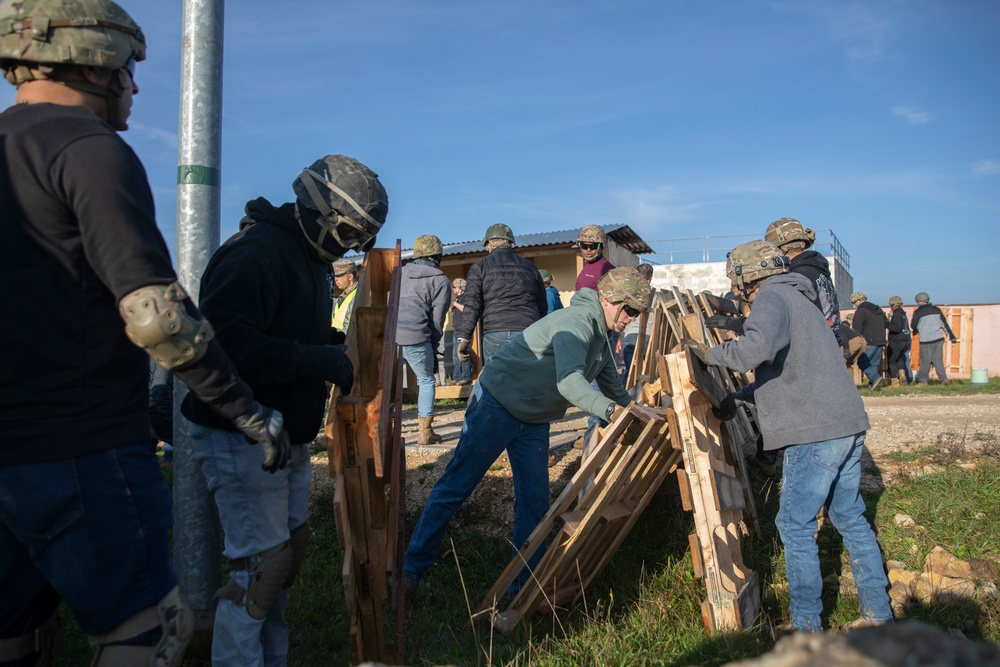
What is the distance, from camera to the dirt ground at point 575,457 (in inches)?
226

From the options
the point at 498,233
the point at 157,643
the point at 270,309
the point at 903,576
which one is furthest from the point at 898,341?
the point at 157,643

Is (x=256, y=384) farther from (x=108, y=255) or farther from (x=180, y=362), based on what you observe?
(x=108, y=255)

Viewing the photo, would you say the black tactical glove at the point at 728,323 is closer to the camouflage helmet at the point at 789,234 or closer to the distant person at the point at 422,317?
the camouflage helmet at the point at 789,234

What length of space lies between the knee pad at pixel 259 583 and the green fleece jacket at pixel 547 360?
6.11 feet

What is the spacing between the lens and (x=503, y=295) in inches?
267

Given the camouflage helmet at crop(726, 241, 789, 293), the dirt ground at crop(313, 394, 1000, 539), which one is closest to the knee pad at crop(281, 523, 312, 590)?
the dirt ground at crop(313, 394, 1000, 539)

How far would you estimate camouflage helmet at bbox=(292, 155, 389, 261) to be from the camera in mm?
2994

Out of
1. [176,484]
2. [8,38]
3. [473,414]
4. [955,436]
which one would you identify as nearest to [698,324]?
[473,414]

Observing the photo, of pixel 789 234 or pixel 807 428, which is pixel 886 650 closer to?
pixel 807 428

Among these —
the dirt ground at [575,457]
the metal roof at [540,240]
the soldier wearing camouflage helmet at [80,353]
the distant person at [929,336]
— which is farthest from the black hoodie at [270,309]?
the distant person at [929,336]

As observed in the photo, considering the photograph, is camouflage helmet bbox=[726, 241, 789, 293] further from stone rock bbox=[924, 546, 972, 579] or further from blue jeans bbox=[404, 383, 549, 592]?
stone rock bbox=[924, 546, 972, 579]

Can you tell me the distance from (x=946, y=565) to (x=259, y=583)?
428cm

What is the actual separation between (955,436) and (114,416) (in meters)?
6.85

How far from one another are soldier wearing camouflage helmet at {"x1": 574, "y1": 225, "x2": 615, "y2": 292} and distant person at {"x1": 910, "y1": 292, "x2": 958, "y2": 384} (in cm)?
1100
